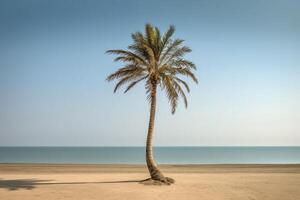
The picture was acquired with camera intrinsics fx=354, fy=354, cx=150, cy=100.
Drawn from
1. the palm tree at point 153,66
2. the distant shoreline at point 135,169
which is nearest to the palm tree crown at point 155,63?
the palm tree at point 153,66

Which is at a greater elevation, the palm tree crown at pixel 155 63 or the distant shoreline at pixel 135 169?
the palm tree crown at pixel 155 63

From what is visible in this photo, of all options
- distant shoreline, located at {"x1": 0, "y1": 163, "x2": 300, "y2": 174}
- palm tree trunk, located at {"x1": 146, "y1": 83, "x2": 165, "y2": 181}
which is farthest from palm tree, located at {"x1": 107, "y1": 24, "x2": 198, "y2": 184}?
distant shoreline, located at {"x1": 0, "y1": 163, "x2": 300, "y2": 174}

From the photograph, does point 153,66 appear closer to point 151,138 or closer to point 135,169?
point 151,138

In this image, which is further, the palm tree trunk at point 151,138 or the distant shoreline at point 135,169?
the distant shoreline at point 135,169

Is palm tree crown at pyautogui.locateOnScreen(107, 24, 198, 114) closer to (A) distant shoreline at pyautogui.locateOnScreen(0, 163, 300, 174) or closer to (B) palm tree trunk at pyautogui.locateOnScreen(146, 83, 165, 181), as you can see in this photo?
(B) palm tree trunk at pyautogui.locateOnScreen(146, 83, 165, 181)

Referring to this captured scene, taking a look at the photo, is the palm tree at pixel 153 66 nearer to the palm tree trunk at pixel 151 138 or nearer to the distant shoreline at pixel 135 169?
the palm tree trunk at pixel 151 138

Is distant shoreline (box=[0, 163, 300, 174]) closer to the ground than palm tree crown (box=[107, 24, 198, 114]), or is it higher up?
closer to the ground

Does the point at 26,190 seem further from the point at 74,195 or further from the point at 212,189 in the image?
the point at 212,189

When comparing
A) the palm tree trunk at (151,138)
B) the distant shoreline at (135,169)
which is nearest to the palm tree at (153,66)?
the palm tree trunk at (151,138)

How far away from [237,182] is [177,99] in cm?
777

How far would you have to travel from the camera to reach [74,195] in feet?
67.7

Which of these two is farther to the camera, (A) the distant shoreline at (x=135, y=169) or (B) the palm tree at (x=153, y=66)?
(A) the distant shoreline at (x=135, y=169)

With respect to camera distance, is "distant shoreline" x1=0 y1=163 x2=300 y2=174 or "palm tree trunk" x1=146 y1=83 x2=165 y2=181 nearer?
"palm tree trunk" x1=146 y1=83 x2=165 y2=181

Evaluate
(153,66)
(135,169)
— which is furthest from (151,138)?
(135,169)
